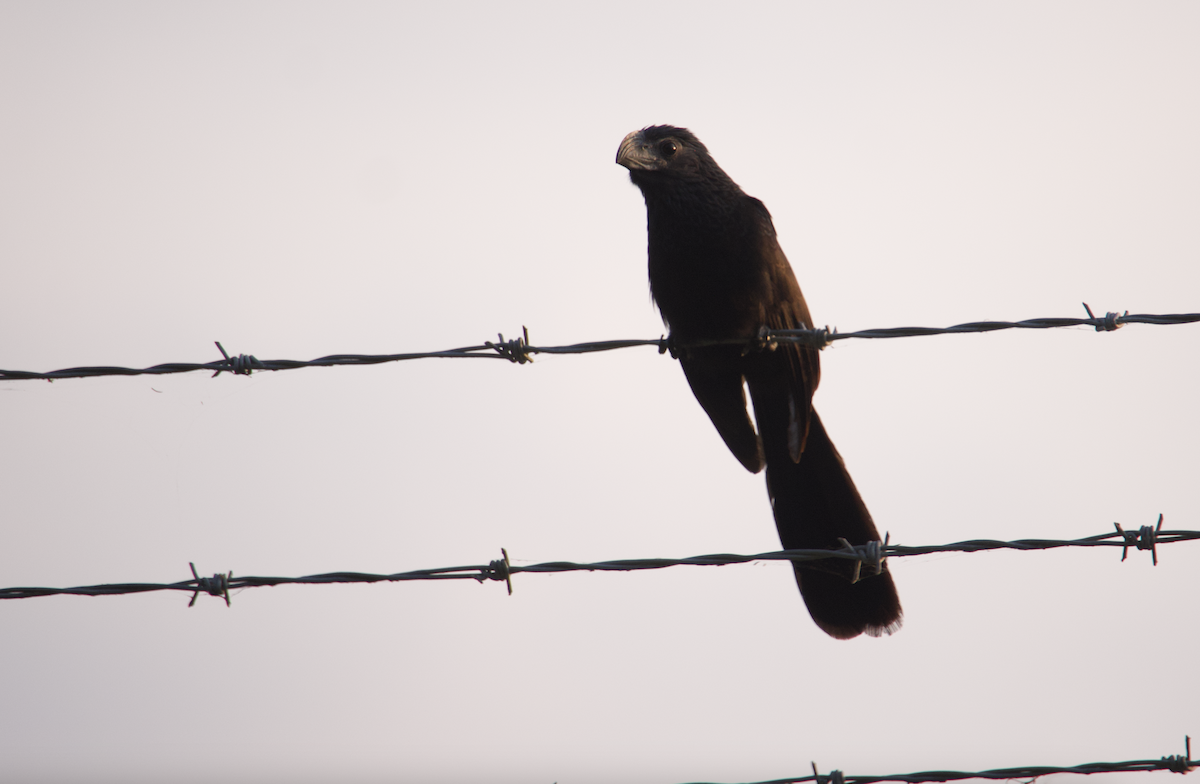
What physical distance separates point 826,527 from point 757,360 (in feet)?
2.47

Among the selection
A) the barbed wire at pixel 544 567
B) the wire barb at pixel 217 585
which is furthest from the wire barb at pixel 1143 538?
the wire barb at pixel 217 585

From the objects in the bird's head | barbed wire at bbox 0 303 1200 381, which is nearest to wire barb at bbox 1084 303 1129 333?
barbed wire at bbox 0 303 1200 381

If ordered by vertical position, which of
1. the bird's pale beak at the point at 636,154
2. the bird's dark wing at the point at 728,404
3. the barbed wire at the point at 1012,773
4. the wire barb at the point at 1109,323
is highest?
the bird's pale beak at the point at 636,154

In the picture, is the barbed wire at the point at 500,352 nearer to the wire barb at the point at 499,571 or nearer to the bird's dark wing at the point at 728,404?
the wire barb at the point at 499,571

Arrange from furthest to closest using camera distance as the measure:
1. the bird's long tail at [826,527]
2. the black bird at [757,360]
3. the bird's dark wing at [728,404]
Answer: the bird's dark wing at [728,404], the black bird at [757,360], the bird's long tail at [826,527]

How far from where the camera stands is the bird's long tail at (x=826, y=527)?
12.4 ft

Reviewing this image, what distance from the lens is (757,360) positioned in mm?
4230

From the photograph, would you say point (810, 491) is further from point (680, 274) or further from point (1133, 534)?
point (1133, 534)

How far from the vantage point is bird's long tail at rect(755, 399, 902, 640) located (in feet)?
12.4

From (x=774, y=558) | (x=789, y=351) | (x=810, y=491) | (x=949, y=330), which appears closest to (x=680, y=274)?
(x=789, y=351)

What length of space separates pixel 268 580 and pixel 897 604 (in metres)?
2.33

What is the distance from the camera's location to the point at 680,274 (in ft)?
13.8

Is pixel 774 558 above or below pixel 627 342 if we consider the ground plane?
below

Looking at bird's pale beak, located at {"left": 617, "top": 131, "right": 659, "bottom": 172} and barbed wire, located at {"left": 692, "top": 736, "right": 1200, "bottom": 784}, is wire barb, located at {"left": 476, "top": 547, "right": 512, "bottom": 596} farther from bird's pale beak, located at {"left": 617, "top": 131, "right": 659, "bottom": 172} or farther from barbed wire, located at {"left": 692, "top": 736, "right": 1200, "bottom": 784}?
bird's pale beak, located at {"left": 617, "top": 131, "right": 659, "bottom": 172}
